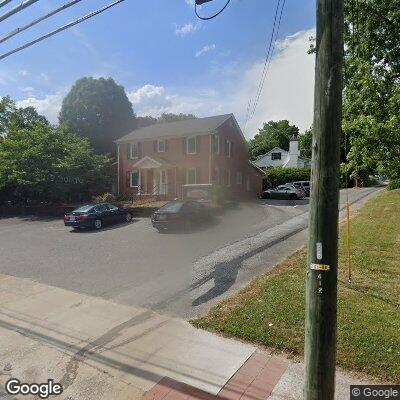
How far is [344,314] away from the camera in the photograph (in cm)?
636

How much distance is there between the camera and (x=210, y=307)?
24.0 feet

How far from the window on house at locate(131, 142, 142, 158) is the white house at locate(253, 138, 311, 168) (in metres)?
29.1

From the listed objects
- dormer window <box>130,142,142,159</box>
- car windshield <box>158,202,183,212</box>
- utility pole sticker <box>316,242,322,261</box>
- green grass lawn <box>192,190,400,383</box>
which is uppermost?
dormer window <box>130,142,142,159</box>

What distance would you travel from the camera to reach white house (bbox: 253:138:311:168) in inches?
2202

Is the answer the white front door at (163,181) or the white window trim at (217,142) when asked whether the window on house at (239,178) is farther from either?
the white front door at (163,181)

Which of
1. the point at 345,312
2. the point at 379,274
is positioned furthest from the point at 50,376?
the point at 379,274

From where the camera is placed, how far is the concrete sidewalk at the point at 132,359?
460 cm

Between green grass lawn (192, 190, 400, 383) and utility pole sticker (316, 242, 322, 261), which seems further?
green grass lawn (192, 190, 400, 383)

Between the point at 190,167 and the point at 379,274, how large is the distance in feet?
78.3

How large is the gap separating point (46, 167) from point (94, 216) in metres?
11.3

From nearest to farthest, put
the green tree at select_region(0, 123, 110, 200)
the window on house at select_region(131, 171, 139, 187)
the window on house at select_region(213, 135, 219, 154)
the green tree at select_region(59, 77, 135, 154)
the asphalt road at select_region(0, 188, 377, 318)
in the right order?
1. the asphalt road at select_region(0, 188, 377, 318)
2. the green tree at select_region(0, 123, 110, 200)
3. the window on house at select_region(213, 135, 219, 154)
4. the window on house at select_region(131, 171, 139, 187)
5. the green tree at select_region(59, 77, 135, 154)

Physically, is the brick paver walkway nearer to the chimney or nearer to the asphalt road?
the asphalt road

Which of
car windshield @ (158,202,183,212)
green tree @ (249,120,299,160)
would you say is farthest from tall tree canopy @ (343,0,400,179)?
green tree @ (249,120,299,160)

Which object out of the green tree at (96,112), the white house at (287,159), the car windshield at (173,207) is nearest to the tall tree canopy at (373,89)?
the car windshield at (173,207)
